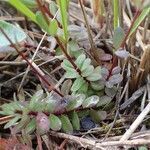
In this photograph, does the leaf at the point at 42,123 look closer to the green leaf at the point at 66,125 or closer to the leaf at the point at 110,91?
the green leaf at the point at 66,125

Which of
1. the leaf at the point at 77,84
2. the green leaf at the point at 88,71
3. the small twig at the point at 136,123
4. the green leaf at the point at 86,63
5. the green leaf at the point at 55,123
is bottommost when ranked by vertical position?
the small twig at the point at 136,123

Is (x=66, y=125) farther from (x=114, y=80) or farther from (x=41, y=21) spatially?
(x=41, y=21)

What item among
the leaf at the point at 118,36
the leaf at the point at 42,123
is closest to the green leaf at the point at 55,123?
the leaf at the point at 42,123

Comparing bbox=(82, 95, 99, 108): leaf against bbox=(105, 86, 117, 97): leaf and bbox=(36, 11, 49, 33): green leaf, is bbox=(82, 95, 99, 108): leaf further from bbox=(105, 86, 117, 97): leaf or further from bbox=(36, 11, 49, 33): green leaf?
bbox=(36, 11, 49, 33): green leaf

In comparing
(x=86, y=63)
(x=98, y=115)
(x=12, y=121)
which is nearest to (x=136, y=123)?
(x=98, y=115)

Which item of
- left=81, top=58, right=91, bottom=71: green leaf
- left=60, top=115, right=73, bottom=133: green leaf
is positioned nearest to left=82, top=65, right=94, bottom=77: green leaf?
left=81, top=58, right=91, bottom=71: green leaf
